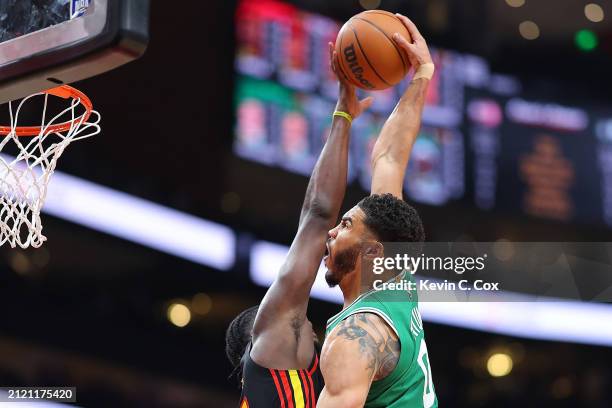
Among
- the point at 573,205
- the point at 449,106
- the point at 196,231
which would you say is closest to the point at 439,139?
the point at 449,106

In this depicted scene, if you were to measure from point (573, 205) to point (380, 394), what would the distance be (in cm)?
806

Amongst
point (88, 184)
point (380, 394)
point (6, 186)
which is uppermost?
point (88, 184)

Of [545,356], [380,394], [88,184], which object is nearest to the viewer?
[380,394]

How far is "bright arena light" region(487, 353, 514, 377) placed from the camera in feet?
38.7

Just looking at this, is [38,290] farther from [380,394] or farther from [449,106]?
[380,394]

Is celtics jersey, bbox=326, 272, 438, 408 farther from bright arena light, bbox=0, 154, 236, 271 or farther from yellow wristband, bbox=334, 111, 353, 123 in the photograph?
bright arena light, bbox=0, 154, 236, 271

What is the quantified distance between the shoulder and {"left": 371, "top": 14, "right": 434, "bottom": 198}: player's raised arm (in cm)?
71

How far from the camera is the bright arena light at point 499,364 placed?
11789 millimetres

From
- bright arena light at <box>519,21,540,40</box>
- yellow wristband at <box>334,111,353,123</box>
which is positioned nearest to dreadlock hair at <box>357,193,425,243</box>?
yellow wristband at <box>334,111,353,123</box>

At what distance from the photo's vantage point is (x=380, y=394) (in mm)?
2746

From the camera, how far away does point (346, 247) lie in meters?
2.99

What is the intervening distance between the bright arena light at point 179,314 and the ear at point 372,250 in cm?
682

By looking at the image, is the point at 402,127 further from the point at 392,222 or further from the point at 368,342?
the point at 368,342

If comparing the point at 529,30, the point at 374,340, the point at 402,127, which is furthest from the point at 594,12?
the point at 374,340
